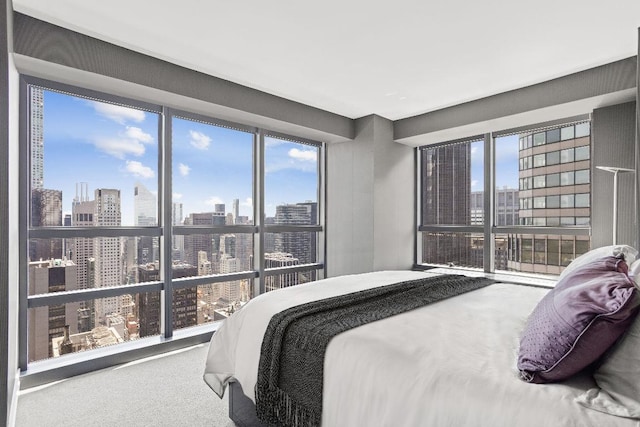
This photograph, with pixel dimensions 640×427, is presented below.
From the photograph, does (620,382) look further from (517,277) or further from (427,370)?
(517,277)

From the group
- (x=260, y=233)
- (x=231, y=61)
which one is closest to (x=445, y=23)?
(x=231, y=61)

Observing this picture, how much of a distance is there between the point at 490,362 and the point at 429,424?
0.33 metres

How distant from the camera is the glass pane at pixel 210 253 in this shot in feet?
12.3

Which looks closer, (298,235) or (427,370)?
(427,370)

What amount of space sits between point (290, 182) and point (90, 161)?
7.69ft

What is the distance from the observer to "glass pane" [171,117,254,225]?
380 centimetres

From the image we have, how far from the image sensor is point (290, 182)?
4887mm

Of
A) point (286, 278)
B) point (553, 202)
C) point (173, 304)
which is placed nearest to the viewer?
point (173, 304)

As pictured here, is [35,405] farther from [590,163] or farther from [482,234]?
[590,163]

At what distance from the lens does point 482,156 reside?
4.77 m

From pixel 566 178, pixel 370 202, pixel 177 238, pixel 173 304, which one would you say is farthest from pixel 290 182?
pixel 566 178

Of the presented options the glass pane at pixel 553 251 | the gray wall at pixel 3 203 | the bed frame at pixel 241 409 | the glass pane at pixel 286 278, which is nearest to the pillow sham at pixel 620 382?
the bed frame at pixel 241 409

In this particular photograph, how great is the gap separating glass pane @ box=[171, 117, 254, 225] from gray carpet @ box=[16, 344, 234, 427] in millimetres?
1475

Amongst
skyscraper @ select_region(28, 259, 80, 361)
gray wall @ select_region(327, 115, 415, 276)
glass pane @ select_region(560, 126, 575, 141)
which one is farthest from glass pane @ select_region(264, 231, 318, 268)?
glass pane @ select_region(560, 126, 575, 141)
